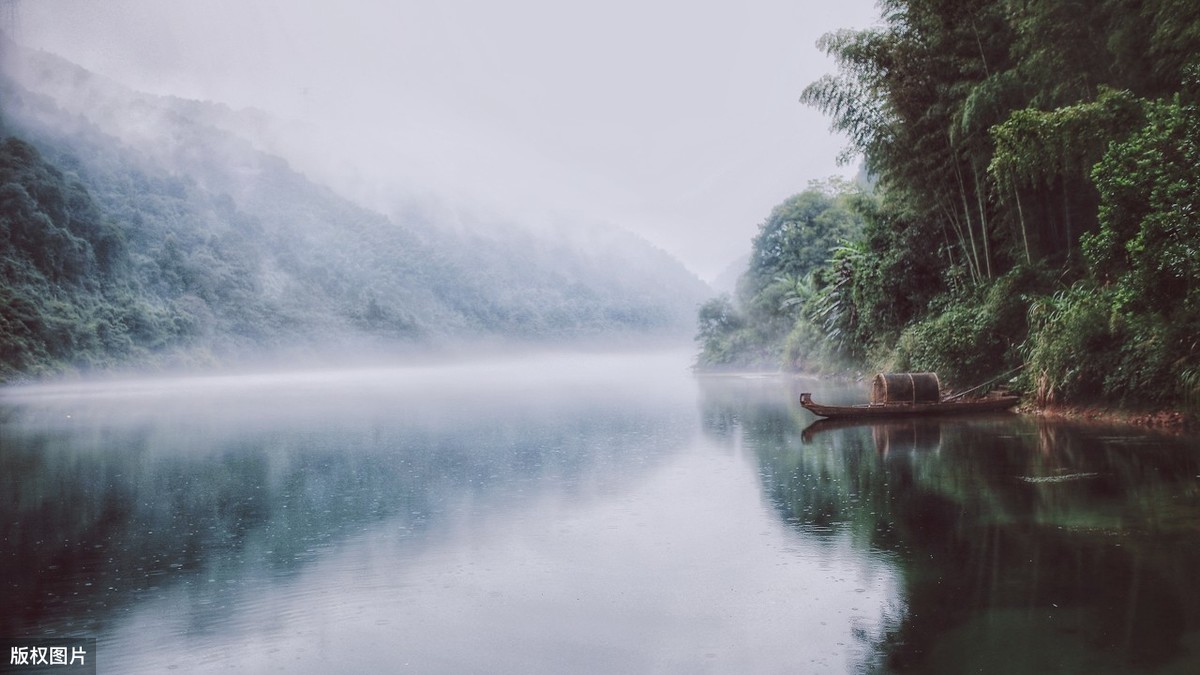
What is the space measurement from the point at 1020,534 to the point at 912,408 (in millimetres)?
8533

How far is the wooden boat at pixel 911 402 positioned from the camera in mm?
14336

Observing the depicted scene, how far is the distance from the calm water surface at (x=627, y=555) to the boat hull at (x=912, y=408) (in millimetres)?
1807

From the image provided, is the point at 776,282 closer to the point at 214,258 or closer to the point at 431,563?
the point at 431,563

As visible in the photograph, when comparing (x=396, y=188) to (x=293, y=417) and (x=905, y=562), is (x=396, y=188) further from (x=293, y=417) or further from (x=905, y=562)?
(x=905, y=562)

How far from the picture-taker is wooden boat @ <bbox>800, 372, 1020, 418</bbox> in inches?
564

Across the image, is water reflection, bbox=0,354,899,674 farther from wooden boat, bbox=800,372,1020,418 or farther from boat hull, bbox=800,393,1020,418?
wooden boat, bbox=800,372,1020,418

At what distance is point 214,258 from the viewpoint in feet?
200

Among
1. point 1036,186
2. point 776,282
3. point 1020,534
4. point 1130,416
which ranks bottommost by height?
point 1020,534

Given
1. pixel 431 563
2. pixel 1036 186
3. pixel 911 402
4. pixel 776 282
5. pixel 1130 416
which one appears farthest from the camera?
pixel 776 282

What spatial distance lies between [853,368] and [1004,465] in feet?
62.5

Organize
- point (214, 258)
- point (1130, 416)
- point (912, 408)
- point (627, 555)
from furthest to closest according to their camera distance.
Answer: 1. point (214, 258)
2. point (912, 408)
3. point (1130, 416)
4. point (627, 555)

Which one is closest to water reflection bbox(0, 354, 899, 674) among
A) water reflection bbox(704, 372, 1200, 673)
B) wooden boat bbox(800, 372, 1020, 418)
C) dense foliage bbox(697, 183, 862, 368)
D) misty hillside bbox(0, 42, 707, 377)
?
water reflection bbox(704, 372, 1200, 673)

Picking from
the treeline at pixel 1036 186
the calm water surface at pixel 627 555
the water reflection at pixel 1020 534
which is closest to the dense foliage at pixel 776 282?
the treeline at pixel 1036 186

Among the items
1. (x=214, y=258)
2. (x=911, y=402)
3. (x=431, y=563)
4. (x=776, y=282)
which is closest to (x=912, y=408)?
(x=911, y=402)
